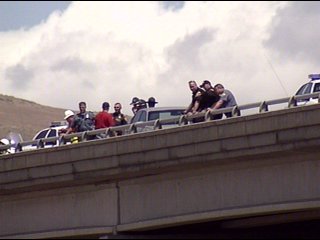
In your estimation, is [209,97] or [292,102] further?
[209,97]

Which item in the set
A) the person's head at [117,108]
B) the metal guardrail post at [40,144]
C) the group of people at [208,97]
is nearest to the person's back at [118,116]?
the person's head at [117,108]

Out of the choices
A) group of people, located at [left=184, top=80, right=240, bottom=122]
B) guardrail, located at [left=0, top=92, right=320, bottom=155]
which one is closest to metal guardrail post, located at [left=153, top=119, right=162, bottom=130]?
guardrail, located at [left=0, top=92, right=320, bottom=155]

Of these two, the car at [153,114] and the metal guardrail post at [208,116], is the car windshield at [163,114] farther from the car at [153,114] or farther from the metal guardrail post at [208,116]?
the metal guardrail post at [208,116]

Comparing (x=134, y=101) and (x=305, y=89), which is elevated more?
(x=134, y=101)

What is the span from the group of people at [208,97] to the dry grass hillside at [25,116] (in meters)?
17.1

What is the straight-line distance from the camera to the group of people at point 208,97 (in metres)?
22.0

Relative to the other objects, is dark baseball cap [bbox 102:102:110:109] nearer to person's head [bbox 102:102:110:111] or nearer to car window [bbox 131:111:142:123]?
person's head [bbox 102:102:110:111]

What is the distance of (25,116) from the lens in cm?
5478

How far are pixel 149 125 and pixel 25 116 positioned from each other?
3217 centimetres

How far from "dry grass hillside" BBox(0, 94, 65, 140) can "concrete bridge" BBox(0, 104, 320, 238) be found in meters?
13.2

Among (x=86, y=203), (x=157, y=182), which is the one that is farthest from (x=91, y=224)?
(x=157, y=182)

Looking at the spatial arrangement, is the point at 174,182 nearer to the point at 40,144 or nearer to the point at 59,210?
the point at 59,210

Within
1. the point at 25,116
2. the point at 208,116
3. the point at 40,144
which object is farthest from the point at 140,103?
the point at 25,116

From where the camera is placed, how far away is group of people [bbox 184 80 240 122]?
22.0 m
